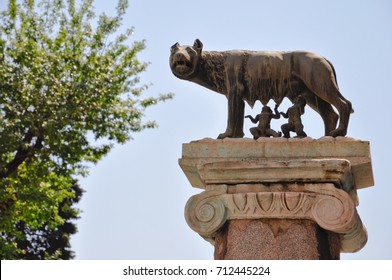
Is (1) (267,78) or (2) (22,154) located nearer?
(1) (267,78)

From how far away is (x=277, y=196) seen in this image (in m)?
7.12

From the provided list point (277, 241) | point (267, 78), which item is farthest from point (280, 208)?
point (267, 78)

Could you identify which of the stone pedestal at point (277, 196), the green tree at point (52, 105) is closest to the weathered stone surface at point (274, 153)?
the stone pedestal at point (277, 196)

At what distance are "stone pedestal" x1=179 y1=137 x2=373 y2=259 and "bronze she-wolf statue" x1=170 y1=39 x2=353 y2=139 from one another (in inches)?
15.6

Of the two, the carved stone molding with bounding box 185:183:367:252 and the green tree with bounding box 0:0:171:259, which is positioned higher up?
the green tree with bounding box 0:0:171:259

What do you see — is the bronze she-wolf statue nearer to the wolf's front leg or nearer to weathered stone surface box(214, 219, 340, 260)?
the wolf's front leg

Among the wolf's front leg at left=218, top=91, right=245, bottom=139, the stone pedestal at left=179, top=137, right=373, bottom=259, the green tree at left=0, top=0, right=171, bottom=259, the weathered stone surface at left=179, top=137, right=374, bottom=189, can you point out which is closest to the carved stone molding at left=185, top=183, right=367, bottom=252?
the stone pedestal at left=179, top=137, right=373, bottom=259

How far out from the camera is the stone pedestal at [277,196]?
7031mm

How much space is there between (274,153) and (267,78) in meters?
0.88

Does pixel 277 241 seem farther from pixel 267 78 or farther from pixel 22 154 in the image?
pixel 22 154

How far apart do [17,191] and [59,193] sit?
3.16ft

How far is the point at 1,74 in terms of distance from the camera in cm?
2025

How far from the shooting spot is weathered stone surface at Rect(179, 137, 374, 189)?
7.18 metres

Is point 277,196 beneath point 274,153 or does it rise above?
beneath
